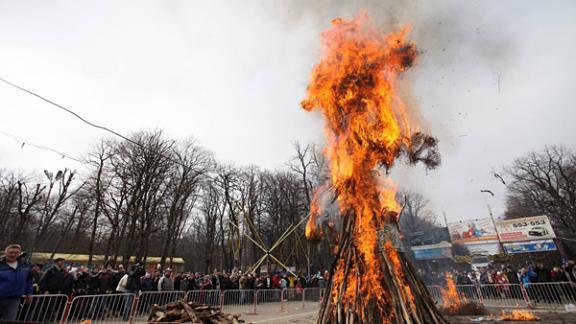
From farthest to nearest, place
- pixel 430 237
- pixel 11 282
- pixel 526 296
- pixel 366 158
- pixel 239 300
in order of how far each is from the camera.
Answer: pixel 430 237, pixel 239 300, pixel 526 296, pixel 366 158, pixel 11 282

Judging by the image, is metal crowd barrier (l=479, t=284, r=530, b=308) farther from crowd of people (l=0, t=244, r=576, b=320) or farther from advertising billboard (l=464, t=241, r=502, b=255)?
advertising billboard (l=464, t=241, r=502, b=255)

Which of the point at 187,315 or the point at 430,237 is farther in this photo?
the point at 430,237

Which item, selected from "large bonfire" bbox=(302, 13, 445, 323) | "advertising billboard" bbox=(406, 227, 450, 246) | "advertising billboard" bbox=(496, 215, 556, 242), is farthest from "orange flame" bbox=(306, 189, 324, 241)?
"advertising billboard" bbox=(406, 227, 450, 246)

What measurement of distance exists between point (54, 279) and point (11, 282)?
4113mm

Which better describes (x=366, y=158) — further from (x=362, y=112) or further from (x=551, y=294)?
(x=551, y=294)

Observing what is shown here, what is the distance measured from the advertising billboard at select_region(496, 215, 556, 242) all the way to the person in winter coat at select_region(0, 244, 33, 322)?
32660 mm

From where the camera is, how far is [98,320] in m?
8.47

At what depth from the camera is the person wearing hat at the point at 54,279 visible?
28.5 ft

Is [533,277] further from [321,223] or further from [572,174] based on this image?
[572,174]

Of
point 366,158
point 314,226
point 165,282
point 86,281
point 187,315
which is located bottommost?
point 187,315

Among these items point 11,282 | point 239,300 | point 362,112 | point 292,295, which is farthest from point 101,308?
point 292,295

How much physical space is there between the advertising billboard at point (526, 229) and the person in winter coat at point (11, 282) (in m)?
32.7

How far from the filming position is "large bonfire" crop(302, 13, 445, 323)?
6.05 meters

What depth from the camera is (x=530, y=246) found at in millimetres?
25203
